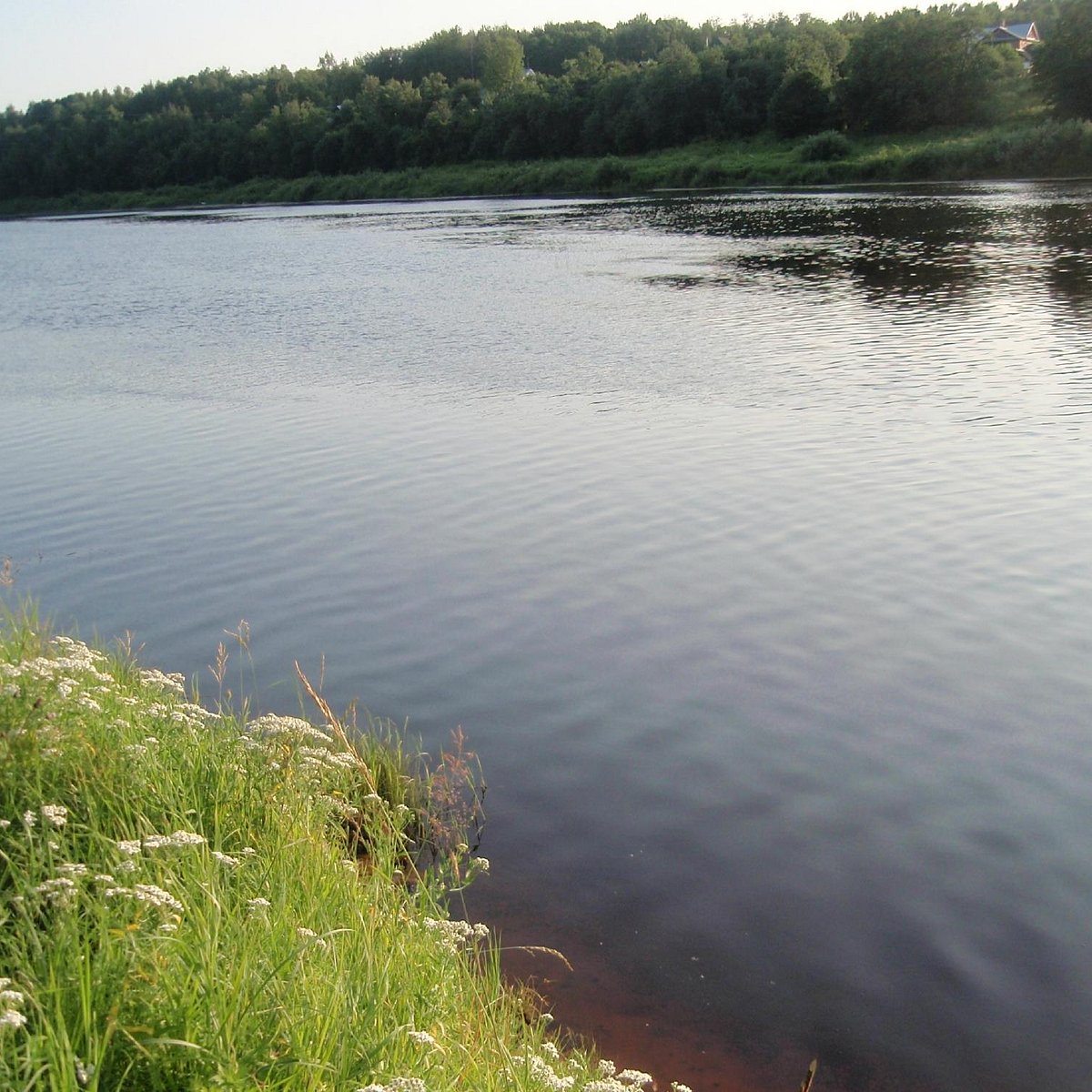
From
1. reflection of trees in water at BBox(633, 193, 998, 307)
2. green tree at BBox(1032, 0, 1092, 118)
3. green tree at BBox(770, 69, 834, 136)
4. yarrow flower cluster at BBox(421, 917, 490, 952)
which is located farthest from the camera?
green tree at BBox(770, 69, 834, 136)

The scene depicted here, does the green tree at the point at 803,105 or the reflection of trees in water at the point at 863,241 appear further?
the green tree at the point at 803,105

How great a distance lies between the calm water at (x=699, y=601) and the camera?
5.73 metres

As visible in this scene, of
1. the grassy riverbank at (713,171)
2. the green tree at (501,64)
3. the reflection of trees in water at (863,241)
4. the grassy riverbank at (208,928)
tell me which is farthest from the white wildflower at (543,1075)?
the green tree at (501,64)

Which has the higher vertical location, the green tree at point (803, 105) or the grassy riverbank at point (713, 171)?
the green tree at point (803, 105)

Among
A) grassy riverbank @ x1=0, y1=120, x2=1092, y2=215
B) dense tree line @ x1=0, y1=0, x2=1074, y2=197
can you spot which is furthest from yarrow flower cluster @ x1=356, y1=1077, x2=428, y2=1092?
dense tree line @ x1=0, y1=0, x2=1074, y2=197

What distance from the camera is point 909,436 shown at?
604 inches

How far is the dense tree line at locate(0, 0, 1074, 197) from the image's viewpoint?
2992 inches

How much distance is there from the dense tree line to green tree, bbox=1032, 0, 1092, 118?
12cm

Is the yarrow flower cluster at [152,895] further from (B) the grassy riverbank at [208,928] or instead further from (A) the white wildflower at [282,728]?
(A) the white wildflower at [282,728]

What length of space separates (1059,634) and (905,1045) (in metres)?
4.89

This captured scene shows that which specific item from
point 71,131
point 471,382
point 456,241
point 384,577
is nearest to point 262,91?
point 71,131

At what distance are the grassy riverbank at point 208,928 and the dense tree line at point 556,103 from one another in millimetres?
72758

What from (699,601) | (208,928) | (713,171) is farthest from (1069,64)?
(208,928)

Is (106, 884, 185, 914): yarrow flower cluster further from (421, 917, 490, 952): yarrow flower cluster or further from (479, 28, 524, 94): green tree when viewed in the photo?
(479, 28, 524, 94): green tree
